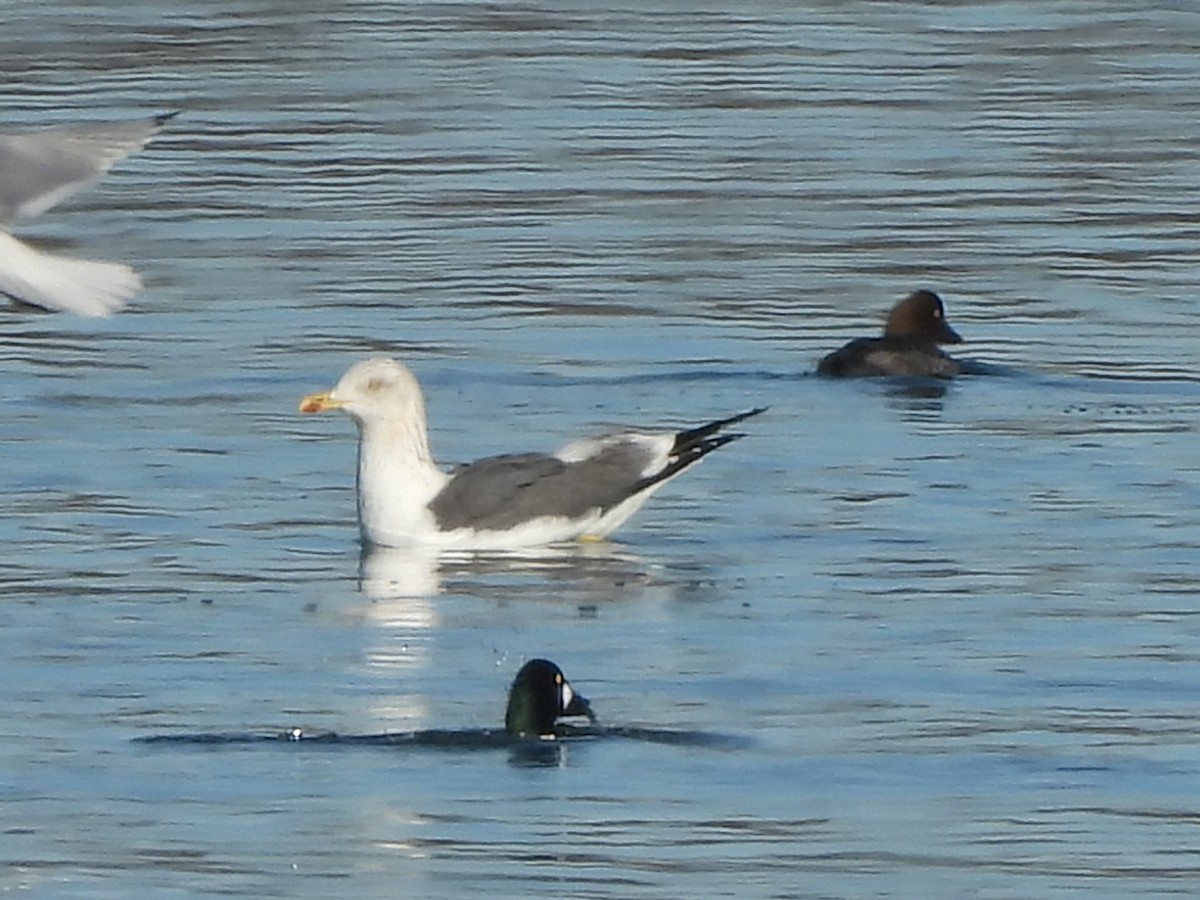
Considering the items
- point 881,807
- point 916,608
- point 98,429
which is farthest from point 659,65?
point 881,807

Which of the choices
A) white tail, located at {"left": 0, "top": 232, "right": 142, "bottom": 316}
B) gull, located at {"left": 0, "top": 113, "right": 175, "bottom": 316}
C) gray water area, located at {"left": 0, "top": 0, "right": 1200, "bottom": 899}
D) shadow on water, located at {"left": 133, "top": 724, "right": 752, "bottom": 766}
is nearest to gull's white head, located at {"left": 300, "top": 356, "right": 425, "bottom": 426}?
gray water area, located at {"left": 0, "top": 0, "right": 1200, "bottom": 899}

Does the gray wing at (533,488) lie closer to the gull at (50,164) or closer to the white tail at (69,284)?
the gull at (50,164)

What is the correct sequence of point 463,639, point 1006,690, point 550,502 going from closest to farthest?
1. point 1006,690
2. point 463,639
3. point 550,502

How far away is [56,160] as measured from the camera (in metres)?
10.9

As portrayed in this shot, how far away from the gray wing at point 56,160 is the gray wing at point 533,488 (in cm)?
259

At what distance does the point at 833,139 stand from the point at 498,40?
17.8 ft

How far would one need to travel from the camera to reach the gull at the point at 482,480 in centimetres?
1328

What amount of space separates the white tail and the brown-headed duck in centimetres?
633

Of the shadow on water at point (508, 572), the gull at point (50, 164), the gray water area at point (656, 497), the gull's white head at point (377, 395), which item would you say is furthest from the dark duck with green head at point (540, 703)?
the gull's white head at point (377, 395)

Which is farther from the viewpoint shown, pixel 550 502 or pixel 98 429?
pixel 98 429

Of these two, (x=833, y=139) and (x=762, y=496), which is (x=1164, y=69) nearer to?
(x=833, y=139)

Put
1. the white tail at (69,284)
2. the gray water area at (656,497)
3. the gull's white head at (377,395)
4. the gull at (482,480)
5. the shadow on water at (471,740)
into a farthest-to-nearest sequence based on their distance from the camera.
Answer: the gull's white head at (377,395) < the gull at (482,480) < the shadow on water at (471,740) < the white tail at (69,284) < the gray water area at (656,497)

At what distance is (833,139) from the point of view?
22906mm

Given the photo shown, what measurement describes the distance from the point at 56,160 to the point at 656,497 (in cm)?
396
